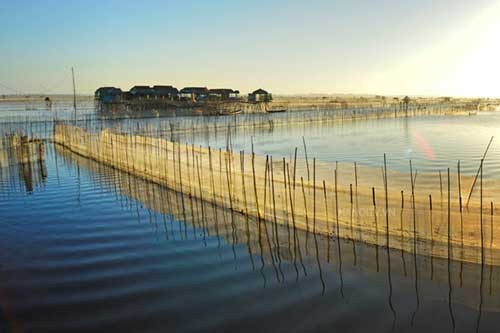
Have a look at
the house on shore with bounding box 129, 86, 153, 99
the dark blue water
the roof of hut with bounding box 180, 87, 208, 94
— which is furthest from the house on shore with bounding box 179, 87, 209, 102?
the dark blue water

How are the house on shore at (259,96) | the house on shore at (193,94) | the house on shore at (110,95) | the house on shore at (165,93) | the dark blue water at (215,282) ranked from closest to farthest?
the dark blue water at (215,282) < the house on shore at (110,95) < the house on shore at (165,93) < the house on shore at (193,94) < the house on shore at (259,96)

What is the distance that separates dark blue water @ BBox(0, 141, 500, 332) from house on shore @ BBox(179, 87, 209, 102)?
112ft

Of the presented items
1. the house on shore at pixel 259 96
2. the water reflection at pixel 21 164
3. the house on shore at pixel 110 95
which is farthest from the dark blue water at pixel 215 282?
the house on shore at pixel 259 96

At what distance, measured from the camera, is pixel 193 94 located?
4103 centimetres

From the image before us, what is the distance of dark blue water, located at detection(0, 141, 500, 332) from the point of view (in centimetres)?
409

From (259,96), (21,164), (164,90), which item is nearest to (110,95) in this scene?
(164,90)

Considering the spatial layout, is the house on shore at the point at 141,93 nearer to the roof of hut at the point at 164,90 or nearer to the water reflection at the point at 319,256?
the roof of hut at the point at 164,90

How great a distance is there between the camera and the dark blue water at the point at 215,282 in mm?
4086

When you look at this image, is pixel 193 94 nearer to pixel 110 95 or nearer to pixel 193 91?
pixel 193 91

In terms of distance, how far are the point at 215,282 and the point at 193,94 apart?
37.2 meters

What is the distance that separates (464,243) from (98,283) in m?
3.95

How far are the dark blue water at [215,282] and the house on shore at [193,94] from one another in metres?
34.1

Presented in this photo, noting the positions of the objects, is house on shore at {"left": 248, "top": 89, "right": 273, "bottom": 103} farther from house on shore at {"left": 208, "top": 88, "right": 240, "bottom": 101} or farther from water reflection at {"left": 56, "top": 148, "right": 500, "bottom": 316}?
water reflection at {"left": 56, "top": 148, "right": 500, "bottom": 316}

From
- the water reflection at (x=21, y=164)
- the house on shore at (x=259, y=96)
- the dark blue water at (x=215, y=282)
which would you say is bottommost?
the dark blue water at (x=215, y=282)
